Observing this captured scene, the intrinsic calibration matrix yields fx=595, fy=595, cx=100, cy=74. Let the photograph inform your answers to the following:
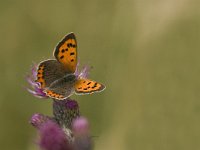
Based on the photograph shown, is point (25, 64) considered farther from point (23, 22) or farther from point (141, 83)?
point (141, 83)

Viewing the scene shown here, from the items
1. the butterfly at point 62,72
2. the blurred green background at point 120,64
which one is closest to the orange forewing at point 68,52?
the butterfly at point 62,72

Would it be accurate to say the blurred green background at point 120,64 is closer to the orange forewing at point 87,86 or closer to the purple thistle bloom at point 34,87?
the purple thistle bloom at point 34,87

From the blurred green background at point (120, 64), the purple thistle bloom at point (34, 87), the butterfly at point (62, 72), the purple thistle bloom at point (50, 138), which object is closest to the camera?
the purple thistle bloom at point (50, 138)

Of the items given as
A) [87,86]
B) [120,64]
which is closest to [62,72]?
[87,86]

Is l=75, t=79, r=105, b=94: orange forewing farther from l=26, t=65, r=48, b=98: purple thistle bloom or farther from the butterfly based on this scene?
l=26, t=65, r=48, b=98: purple thistle bloom

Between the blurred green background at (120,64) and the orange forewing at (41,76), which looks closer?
the orange forewing at (41,76)

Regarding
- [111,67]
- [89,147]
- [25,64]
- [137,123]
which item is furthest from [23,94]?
[89,147]
